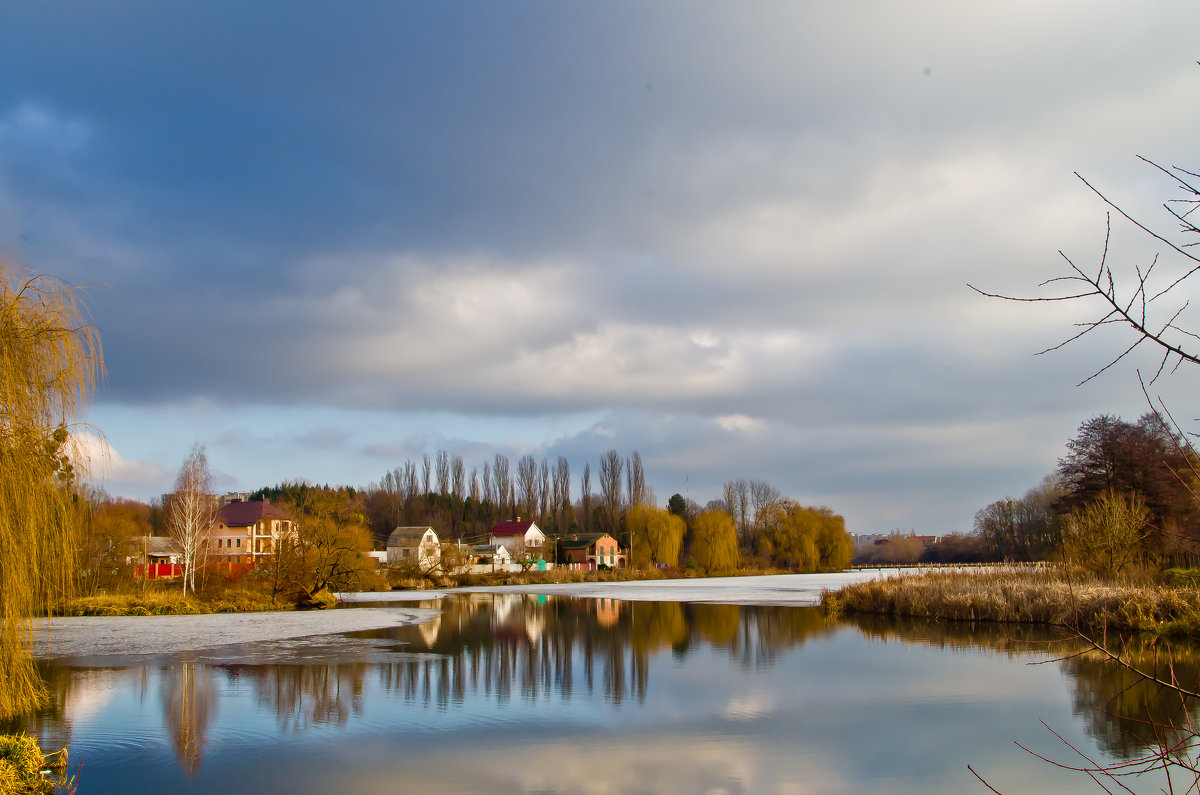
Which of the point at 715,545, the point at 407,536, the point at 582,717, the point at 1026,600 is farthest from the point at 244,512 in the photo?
the point at 582,717

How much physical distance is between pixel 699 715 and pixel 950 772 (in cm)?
377

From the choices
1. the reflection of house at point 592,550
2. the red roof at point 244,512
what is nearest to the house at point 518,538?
the reflection of house at point 592,550

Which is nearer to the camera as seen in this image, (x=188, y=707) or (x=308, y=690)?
(x=188, y=707)

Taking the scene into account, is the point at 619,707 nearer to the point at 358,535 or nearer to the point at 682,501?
the point at 358,535

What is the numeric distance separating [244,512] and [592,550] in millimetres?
32660

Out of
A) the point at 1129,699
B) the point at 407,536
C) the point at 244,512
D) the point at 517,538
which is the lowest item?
the point at 517,538

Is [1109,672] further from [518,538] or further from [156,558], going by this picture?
[518,538]

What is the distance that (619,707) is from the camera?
489 inches

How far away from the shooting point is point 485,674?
50.6ft

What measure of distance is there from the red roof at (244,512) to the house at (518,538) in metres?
23.4

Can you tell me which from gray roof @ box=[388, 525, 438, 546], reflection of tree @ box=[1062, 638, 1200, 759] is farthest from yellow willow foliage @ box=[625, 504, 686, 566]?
reflection of tree @ box=[1062, 638, 1200, 759]

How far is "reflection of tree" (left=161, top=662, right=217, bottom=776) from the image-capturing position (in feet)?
31.5

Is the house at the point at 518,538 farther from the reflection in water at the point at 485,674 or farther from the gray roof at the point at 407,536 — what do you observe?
the reflection in water at the point at 485,674

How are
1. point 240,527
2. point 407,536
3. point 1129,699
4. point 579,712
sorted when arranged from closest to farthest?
point 579,712, point 1129,699, point 240,527, point 407,536
